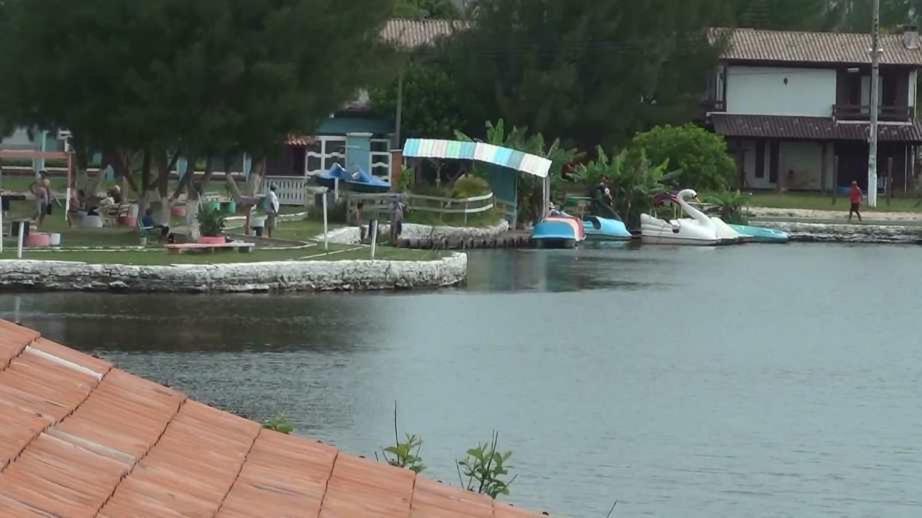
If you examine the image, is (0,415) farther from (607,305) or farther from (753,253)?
(753,253)

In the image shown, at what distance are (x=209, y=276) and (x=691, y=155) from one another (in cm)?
3349

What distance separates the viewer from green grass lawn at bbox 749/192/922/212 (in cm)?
6662

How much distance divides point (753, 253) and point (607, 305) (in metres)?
19.1

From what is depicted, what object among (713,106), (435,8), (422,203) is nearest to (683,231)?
(422,203)

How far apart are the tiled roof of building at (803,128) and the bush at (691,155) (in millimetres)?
10446

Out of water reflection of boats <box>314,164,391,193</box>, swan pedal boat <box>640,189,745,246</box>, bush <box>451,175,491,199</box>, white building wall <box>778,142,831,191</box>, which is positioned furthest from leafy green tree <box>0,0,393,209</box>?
white building wall <box>778,142,831,191</box>

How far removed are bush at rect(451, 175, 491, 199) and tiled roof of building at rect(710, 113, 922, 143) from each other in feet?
80.4

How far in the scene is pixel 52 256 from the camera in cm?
3366

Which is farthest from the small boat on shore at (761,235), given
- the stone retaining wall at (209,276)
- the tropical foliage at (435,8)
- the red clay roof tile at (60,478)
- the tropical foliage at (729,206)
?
the red clay roof tile at (60,478)

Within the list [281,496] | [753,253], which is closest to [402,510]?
[281,496]

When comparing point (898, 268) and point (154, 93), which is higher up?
point (154, 93)

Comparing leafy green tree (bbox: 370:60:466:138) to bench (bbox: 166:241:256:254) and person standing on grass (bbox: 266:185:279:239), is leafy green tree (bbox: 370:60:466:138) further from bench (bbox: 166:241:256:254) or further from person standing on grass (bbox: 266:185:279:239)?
bench (bbox: 166:241:256:254)

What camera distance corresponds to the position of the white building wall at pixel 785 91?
7669 centimetres

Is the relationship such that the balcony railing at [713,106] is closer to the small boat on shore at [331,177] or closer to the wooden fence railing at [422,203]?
the wooden fence railing at [422,203]
